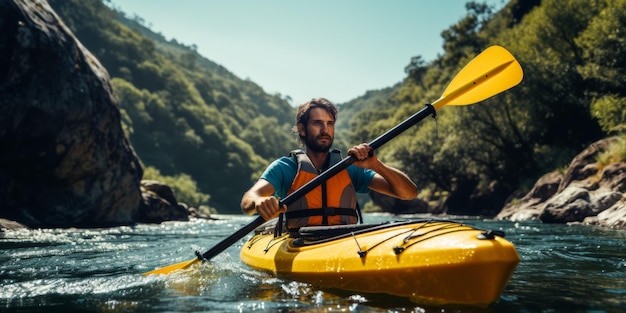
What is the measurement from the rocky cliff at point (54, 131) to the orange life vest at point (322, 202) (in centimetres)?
989

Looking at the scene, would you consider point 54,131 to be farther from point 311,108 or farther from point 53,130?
point 311,108

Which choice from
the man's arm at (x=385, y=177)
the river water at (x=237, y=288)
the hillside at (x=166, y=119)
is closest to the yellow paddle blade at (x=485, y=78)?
the man's arm at (x=385, y=177)

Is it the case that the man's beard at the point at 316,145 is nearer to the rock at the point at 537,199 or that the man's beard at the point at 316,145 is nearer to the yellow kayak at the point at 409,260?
the yellow kayak at the point at 409,260

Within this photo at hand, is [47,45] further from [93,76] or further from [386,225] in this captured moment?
[386,225]

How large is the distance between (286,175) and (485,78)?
2.54 metres

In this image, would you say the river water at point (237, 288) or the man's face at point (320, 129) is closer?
the river water at point (237, 288)

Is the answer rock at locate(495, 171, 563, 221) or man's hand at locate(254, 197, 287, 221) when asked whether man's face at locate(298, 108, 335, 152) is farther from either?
rock at locate(495, 171, 563, 221)

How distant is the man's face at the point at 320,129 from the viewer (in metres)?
4.64

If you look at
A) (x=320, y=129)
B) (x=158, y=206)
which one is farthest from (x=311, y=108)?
(x=158, y=206)

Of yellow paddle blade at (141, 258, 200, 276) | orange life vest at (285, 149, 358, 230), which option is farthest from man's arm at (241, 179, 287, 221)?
yellow paddle blade at (141, 258, 200, 276)

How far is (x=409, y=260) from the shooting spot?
307 cm

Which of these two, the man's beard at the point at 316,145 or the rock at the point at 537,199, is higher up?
the man's beard at the point at 316,145

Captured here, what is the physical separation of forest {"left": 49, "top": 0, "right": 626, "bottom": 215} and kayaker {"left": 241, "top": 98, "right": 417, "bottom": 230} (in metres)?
2.17

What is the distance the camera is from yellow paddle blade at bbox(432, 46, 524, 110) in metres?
5.06
